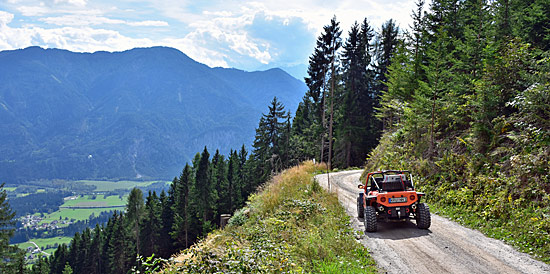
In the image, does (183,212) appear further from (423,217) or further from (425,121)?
(423,217)

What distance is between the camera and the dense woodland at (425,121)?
12.5m

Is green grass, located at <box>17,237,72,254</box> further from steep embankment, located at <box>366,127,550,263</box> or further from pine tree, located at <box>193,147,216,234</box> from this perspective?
steep embankment, located at <box>366,127,550,263</box>

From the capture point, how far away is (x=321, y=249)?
27.8 ft

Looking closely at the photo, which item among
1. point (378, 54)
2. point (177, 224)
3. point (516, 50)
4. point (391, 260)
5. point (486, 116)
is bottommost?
point (177, 224)

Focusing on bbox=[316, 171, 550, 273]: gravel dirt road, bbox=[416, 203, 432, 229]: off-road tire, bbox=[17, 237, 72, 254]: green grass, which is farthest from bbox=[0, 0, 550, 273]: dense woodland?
bbox=[17, 237, 72, 254]: green grass

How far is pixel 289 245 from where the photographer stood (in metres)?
9.02

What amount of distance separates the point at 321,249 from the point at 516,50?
42.3ft

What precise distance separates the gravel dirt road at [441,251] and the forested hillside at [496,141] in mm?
604

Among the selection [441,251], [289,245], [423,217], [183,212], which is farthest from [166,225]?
[441,251]

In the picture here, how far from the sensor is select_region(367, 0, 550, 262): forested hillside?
10.2 m

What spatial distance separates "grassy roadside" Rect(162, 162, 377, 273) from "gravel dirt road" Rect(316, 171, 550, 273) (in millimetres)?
A: 649

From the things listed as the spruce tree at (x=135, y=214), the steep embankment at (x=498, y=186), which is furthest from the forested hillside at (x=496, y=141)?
the spruce tree at (x=135, y=214)

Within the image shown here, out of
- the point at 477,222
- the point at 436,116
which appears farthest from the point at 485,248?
the point at 436,116

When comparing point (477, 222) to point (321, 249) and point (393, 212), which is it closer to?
point (393, 212)
